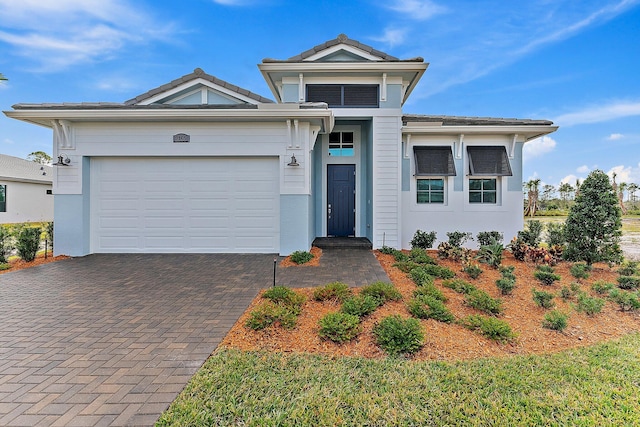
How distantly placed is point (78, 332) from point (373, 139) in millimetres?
8182

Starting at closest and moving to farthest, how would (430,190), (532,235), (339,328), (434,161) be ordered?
(339,328) → (532,235) → (434,161) → (430,190)

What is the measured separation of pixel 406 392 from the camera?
244 centimetres

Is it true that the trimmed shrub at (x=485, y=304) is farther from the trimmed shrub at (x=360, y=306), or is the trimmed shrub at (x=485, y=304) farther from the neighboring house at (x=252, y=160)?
the neighboring house at (x=252, y=160)

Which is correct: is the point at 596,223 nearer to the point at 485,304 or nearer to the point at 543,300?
the point at 543,300

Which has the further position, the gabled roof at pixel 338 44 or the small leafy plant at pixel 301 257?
the gabled roof at pixel 338 44

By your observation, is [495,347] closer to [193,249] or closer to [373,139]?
[373,139]

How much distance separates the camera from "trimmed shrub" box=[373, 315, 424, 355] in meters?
3.15

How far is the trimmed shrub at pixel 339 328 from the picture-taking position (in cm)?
335

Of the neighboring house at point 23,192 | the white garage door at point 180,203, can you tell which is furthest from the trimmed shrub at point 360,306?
the neighboring house at point 23,192

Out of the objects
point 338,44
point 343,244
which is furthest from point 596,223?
point 338,44

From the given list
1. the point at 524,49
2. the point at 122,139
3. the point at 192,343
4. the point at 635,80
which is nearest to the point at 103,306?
the point at 192,343

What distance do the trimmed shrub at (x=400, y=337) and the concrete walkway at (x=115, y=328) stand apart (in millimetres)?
1908

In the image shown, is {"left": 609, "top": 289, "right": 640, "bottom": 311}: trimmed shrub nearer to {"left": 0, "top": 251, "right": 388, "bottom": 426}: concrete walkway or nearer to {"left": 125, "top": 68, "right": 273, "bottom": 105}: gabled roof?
{"left": 0, "top": 251, "right": 388, "bottom": 426}: concrete walkway

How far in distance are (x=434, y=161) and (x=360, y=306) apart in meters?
7.36
